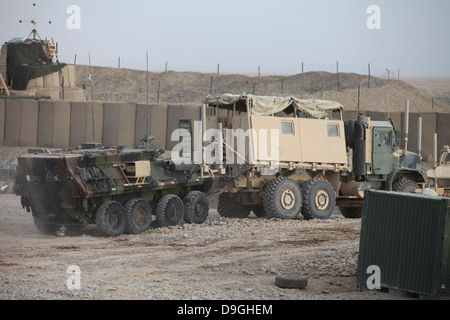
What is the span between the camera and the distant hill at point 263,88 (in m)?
48.6

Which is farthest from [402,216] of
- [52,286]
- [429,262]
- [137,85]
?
[137,85]

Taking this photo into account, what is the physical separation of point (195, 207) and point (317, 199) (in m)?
3.36

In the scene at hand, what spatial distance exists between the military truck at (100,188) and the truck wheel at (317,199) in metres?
3.43

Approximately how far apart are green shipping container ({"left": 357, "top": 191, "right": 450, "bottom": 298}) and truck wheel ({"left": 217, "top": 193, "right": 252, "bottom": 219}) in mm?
10266

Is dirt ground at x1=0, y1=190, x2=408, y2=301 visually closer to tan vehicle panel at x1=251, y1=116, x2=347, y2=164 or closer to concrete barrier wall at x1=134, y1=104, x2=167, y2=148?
tan vehicle panel at x1=251, y1=116, x2=347, y2=164

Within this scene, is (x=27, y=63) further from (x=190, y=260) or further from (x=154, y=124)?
(x=190, y=260)

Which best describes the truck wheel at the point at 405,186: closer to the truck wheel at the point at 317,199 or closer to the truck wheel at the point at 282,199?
the truck wheel at the point at 317,199

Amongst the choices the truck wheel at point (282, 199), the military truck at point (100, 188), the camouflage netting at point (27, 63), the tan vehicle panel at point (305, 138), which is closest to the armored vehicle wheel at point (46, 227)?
the military truck at point (100, 188)

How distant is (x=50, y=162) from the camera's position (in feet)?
57.6

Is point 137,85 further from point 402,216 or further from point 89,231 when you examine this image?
point 402,216

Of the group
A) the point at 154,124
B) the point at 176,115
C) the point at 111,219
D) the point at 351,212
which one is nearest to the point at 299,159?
the point at 351,212

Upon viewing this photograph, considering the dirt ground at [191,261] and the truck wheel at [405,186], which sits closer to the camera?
the dirt ground at [191,261]

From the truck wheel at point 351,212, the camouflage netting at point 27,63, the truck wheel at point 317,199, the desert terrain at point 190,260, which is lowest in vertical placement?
the desert terrain at point 190,260
